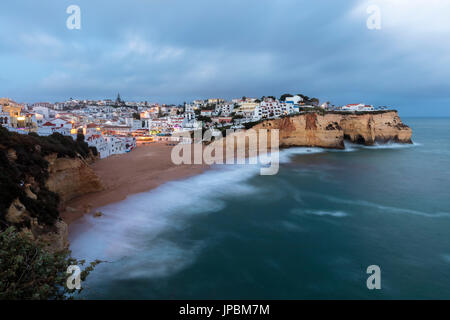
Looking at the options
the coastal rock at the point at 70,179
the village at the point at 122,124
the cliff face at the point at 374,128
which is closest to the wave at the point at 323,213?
the coastal rock at the point at 70,179

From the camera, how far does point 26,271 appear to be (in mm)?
5121

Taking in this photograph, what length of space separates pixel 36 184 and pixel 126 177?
1094 centimetres

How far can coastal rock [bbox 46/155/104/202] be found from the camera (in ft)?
45.2

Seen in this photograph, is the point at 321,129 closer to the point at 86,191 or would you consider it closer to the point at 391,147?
the point at 391,147

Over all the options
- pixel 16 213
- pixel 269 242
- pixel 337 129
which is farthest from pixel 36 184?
pixel 337 129

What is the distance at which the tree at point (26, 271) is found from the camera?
15.3ft

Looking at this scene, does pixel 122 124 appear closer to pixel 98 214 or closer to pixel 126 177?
pixel 126 177

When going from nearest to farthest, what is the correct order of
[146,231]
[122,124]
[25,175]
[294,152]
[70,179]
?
1. [25,175]
2. [146,231]
3. [70,179]
4. [294,152]
5. [122,124]

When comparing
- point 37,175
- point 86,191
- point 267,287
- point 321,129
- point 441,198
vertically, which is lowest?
point 267,287

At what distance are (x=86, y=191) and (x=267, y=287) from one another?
45.6ft

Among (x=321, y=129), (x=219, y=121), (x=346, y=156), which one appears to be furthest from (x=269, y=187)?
(x=219, y=121)

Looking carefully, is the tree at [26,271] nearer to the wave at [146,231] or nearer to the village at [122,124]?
the wave at [146,231]

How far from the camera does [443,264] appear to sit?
11.3 m

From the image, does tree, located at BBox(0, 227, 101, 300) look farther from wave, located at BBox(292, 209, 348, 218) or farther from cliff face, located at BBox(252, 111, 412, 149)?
cliff face, located at BBox(252, 111, 412, 149)
